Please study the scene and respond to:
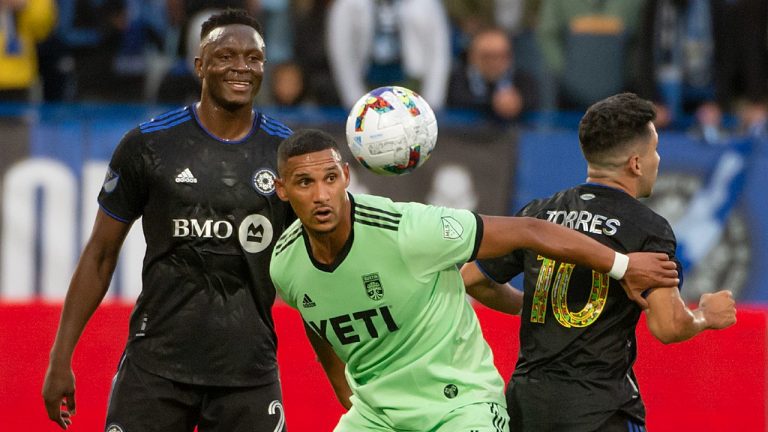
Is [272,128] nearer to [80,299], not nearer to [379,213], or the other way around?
A: [379,213]

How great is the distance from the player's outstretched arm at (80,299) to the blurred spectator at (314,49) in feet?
20.4

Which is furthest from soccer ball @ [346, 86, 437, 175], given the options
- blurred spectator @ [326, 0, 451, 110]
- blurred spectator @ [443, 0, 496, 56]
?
blurred spectator @ [443, 0, 496, 56]

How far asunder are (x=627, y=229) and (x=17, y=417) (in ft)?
12.5

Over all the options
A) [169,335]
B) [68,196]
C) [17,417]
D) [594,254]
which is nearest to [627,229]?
[594,254]

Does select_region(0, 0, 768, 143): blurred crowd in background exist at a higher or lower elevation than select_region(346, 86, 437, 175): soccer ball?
higher

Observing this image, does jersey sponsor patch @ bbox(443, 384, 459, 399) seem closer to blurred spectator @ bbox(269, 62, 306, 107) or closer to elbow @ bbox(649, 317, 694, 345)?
elbow @ bbox(649, 317, 694, 345)

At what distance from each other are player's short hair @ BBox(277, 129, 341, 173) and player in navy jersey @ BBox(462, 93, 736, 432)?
3.19 ft

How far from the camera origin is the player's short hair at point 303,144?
5.20 meters

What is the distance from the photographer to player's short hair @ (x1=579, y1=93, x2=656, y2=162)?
17.6 ft

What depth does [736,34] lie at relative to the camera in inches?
477

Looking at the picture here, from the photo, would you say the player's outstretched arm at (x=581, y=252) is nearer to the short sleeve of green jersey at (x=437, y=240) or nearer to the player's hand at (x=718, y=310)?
the short sleeve of green jersey at (x=437, y=240)

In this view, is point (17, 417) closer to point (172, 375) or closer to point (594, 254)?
point (172, 375)

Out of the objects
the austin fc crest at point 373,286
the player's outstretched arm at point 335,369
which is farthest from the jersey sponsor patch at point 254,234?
the austin fc crest at point 373,286

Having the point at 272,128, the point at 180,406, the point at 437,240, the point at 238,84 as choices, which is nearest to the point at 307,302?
the point at 437,240
